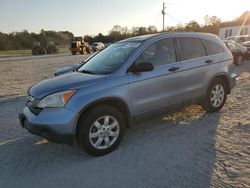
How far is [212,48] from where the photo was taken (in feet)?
20.4

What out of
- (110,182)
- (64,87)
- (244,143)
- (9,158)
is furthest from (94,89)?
(244,143)

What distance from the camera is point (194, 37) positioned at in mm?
5957

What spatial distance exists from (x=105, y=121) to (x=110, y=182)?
3.51 ft

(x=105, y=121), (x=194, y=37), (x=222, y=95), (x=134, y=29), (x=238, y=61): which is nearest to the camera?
(x=105, y=121)

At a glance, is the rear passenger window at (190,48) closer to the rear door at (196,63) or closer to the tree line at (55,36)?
the rear door at (196,63)

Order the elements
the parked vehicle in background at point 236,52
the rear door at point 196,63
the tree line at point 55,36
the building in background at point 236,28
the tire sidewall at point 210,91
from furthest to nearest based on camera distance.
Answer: the tree line at point 55,36
the building in background at point 236,28
the parked vehicle in background at point 236,52
the tire sidewall at point 210,91
the rear door at point 196,63

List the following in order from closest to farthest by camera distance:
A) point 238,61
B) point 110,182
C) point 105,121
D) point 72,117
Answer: point 110,182, point 72,117, point 105,121, point 238,61

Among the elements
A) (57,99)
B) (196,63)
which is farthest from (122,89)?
(196,63)

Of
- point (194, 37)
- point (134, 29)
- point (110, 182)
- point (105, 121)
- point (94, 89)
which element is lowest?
point (110, 182)

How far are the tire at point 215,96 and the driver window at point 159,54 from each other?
1.34m

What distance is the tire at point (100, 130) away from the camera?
14.1 feet

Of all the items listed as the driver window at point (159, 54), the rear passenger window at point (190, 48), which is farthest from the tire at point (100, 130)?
the rear passenger window at point (190, 48)

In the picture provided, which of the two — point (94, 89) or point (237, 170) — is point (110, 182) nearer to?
point (94, 89)

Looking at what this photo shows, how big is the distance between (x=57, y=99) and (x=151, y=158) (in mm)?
1674
